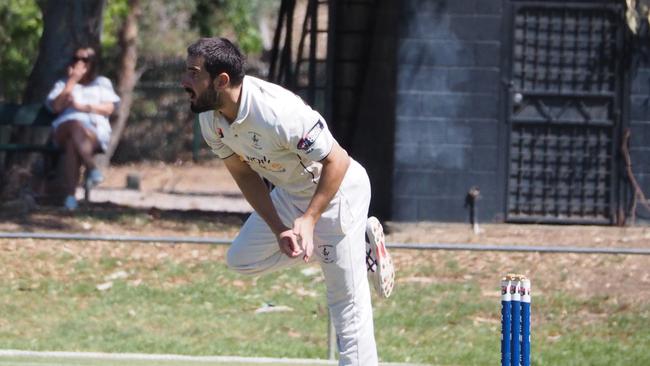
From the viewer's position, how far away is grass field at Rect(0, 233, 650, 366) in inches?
359

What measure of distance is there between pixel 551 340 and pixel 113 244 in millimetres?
3907

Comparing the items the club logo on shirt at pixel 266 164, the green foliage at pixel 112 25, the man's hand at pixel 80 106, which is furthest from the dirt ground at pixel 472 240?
the green foliage at pixel 112 25

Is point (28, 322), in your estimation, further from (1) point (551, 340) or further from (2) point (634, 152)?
(2) point (634, 152)

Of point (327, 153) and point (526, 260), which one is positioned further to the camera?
point (526, 260)

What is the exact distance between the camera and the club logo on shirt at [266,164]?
6265 millimetres

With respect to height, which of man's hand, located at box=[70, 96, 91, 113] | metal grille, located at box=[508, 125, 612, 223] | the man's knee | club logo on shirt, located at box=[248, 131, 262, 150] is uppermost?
club logo on shirt, located at box=[248, 131, 262, 150]

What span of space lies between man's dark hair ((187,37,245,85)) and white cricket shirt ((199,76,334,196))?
92 mm

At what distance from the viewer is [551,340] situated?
9492mm

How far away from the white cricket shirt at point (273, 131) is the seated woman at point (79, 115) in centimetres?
678

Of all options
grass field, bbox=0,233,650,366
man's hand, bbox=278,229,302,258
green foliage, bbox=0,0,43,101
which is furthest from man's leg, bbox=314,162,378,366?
green foliage, bbox=0,0,43,101

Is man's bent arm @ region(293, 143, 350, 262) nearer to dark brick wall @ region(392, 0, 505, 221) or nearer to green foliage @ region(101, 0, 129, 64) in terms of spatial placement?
dark brick wall @ region(392, 0, 505, 221)

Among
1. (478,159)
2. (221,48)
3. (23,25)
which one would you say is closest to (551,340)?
(478,159)

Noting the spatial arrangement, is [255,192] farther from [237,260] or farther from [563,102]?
[563,102]

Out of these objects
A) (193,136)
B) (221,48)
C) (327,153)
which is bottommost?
(193,136)
